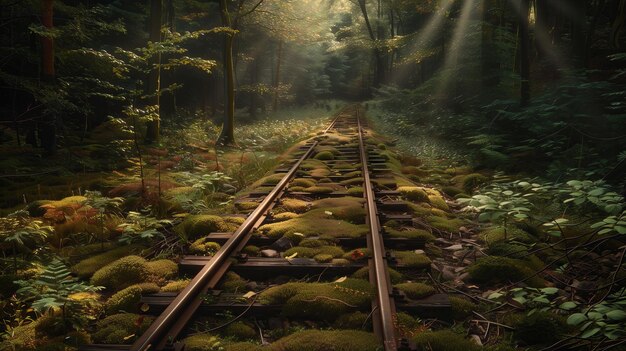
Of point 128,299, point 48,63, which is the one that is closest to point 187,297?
point 128,299

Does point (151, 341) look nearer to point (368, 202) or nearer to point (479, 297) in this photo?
point (479, 297)

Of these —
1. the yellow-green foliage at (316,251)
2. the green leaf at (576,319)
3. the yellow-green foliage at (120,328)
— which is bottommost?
the yellow-green foliage at (120,328)

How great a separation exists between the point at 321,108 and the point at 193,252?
35.4m

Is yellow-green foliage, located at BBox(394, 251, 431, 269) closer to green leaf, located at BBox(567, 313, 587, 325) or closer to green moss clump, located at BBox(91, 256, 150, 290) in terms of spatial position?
green leaf, located at BBox(567, 313, 587, 325)

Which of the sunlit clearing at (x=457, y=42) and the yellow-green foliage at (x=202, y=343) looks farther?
the sunlit clearing at (x=457, y=42)

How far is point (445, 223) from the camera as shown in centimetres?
525

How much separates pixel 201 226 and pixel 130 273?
1.26 metres

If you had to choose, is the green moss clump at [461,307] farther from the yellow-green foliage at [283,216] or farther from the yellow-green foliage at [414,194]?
the yellow-green foliage at [414,194]

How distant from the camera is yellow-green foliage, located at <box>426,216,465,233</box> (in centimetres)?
512

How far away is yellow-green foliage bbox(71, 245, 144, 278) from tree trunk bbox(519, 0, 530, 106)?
341 inches

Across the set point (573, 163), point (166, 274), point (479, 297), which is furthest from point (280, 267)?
point (573, 163)

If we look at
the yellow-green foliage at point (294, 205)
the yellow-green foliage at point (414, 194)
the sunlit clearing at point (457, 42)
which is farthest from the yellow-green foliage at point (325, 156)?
Answer: the sunlit clearing at point (457, 42)

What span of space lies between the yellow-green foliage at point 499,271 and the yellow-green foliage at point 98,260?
3698mm

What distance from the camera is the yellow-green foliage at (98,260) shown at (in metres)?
3.83
